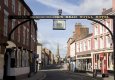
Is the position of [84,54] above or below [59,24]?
below

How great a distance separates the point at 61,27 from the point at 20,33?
10.0m

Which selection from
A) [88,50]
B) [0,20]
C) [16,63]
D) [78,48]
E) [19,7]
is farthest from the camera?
[78,48]

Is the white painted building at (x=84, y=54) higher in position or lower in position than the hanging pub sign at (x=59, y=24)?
lower

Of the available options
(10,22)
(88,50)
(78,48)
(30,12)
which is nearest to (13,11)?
(10,22)

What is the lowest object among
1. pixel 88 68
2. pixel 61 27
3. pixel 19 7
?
pixel 88 68

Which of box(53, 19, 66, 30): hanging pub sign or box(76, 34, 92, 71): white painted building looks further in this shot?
box(76, 34, 92, 71): white painted building

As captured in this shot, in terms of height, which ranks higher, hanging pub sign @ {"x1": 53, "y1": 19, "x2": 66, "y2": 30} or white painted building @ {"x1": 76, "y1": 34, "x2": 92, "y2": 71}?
hanging pub sign @ {"x1": 53, "y1": 19, "x2": 66, "y2": 30}

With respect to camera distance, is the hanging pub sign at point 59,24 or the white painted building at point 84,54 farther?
the white painted building at point 84,54

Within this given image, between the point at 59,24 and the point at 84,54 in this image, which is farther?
the point at 84,54

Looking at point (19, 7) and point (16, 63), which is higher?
point (19, 7)

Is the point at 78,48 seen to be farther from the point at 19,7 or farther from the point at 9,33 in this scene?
the point at 9,33

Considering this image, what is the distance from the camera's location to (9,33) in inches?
1462

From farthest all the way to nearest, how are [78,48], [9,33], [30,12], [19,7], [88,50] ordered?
1. [78,48]
2. [88,50]
3. [30,12]
4. [19,7]
5. [9,33]

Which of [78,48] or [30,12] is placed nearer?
[30,12]
